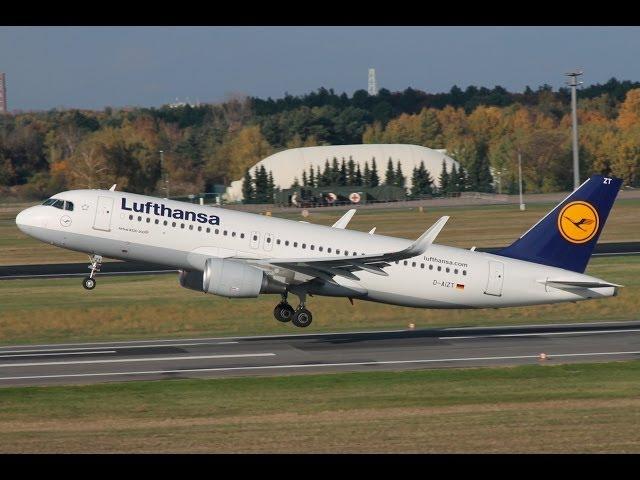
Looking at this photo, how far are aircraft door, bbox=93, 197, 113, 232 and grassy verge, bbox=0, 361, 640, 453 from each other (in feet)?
29.0

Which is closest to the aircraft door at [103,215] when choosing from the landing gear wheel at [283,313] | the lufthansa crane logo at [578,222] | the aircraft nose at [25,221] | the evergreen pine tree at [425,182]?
the aircraft nose at [25,221]

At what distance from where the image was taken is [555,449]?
Answer: 22062mm

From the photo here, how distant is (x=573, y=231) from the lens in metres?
40.7

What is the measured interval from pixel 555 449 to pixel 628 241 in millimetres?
61472

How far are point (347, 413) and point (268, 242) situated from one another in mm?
13282

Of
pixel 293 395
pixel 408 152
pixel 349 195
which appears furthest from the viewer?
pixel 408 152

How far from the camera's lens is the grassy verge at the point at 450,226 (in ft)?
257

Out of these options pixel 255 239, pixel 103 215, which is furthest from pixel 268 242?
pixel 103 215

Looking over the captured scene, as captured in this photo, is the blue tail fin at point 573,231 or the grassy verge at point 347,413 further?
the blue tail fin at point 573,231

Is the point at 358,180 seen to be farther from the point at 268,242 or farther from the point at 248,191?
the point at 268,242

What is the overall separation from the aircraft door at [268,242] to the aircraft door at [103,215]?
5.45 meters

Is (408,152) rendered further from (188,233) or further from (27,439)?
(27,439)

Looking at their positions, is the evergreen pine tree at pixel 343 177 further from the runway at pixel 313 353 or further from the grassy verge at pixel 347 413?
the grassy verge at pixel 347 413
